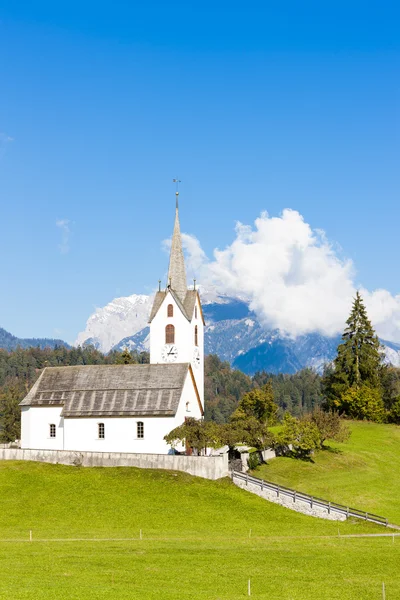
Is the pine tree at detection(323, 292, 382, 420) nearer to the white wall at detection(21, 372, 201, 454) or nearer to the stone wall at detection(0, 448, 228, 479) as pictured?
the white wall at detection(21, 372, 201, 454)

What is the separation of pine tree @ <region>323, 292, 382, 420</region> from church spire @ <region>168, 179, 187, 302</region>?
2999 centimetres

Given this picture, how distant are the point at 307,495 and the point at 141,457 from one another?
538 inches

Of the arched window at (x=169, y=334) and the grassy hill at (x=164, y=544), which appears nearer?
the grassy hill at (x=164, y=544)

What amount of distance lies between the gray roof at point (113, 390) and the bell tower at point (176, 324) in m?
5.98

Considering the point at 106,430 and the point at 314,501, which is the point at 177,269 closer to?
the point at 106,430

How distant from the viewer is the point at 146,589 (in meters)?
29.1

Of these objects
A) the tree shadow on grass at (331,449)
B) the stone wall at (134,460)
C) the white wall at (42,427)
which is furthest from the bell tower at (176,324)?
the stone wall at (134,460)

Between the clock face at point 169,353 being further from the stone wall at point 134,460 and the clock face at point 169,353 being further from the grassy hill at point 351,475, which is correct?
the stone wall at point 134,460

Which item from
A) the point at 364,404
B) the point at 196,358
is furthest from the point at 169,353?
the point at 364,404

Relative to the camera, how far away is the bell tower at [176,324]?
246 ft

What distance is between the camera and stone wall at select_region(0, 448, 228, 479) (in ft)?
185

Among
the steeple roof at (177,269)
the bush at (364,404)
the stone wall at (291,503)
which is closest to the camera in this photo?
the stone wall at (291,503)

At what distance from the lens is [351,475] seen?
208 ft

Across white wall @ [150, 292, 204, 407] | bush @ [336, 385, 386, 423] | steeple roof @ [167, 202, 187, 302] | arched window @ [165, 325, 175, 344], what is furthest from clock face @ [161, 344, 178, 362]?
bush @ [336, 385, 386, 423]
